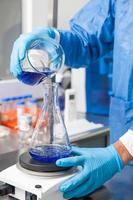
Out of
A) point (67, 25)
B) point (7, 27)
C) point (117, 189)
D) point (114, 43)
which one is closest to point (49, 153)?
point (117, 189)

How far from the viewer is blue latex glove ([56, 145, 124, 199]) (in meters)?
0.84

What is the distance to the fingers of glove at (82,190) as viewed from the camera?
844mm

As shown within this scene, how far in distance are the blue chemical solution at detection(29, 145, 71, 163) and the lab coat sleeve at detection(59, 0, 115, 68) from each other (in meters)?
0.50

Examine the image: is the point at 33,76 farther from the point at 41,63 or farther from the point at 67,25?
the point at 67,25

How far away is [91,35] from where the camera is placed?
140 centimetres

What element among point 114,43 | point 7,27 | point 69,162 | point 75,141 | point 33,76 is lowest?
point 75,141

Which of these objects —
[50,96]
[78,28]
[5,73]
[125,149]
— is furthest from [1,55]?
[125,149]

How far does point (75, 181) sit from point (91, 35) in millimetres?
738

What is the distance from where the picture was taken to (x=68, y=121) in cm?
183

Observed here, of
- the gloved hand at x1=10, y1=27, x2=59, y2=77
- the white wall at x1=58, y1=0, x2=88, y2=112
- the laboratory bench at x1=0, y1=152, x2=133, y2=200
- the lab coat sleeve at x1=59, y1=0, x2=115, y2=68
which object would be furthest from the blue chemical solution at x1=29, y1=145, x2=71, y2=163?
the white wall at x1=58, y1=0, x2=88, y2=112

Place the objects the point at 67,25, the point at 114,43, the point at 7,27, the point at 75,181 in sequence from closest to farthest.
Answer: the point at 75,181, the point at 114,43, the point at 7,27, the point at 67,25

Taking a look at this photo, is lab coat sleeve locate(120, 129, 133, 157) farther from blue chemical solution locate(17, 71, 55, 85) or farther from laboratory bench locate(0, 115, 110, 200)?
laboratory bench locate(0, 115, 110, 200)

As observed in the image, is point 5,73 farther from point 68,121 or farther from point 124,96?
point 124,96

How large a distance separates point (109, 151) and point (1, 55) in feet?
3.66
